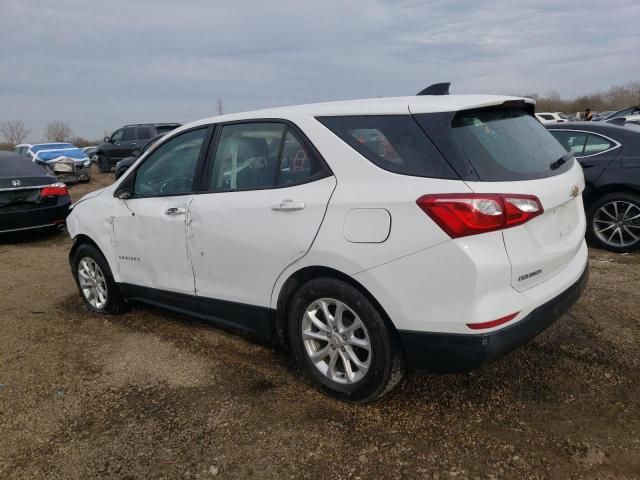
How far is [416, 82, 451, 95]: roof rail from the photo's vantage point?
3.33 m

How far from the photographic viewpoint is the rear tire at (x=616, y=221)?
590 centimetres

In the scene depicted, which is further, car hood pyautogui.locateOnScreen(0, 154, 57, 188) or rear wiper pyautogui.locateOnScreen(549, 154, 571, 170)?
car hood pyautogui.locateOnScreen(0, 154, 57, 188)

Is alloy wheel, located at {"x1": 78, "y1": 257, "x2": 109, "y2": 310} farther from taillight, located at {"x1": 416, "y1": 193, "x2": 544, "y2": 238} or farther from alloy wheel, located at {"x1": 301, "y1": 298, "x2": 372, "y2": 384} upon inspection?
taillight, located at {"x1": 416, "y1": 193, "x2": 544, "y2": 238}

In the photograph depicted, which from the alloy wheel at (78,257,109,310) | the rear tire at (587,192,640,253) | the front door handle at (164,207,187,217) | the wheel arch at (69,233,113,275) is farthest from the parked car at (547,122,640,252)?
the alloy wheel at (78,257,109,310)

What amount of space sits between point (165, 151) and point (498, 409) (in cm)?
295

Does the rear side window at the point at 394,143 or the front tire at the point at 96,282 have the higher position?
the rear side window at the point at 394,143

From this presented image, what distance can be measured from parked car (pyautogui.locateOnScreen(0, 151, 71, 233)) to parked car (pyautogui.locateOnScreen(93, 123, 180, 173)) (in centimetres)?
1152

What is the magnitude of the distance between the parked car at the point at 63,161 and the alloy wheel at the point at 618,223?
14.9m

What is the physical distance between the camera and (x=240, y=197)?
3.31 m

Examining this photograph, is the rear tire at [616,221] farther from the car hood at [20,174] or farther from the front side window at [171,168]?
the car hood at [20,174]

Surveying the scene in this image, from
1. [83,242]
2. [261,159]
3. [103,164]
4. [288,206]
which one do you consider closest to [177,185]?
[261,159]

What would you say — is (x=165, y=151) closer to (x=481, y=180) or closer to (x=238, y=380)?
(x=238, y=380)

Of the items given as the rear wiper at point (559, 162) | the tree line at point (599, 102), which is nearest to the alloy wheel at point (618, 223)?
the rear wiper at point (559, 162)

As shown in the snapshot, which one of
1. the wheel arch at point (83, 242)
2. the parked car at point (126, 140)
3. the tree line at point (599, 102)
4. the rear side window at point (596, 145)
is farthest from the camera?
the tree line at point (599, 102)
